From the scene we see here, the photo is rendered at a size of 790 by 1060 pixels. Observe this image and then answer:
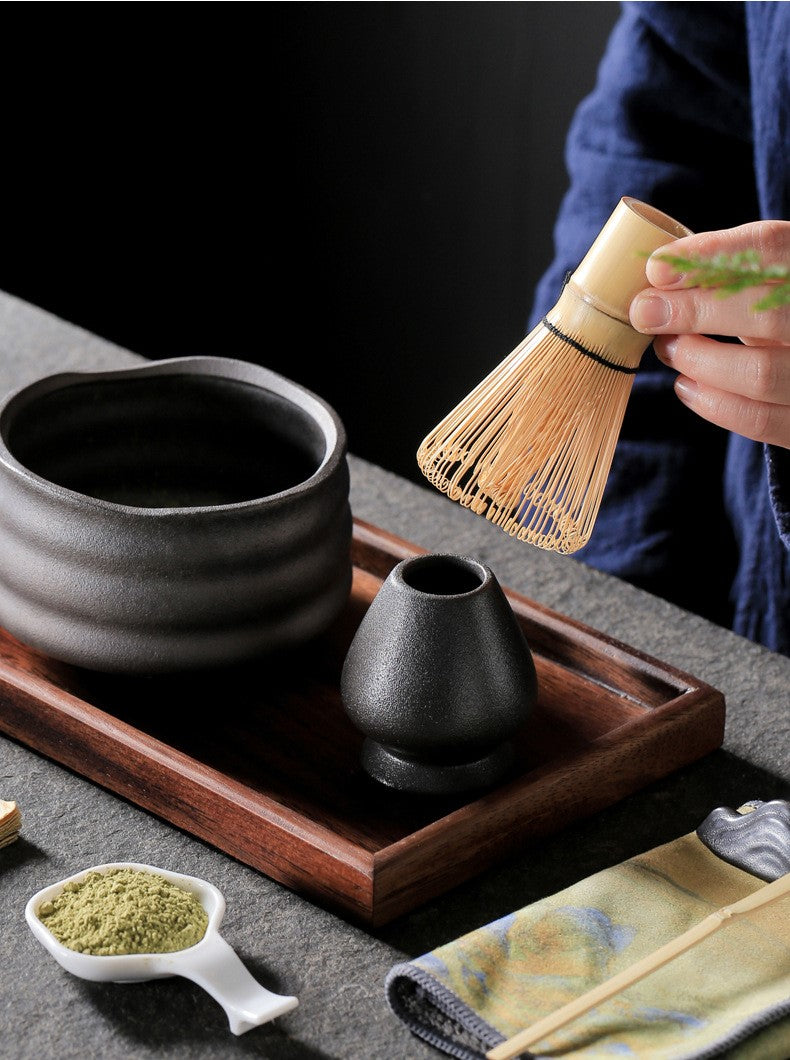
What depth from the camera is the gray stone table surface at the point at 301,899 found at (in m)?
0.57

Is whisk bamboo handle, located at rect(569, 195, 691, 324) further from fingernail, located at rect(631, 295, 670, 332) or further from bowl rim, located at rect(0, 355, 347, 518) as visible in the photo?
bowl rim, located at rect(0, 355, 347, 518)

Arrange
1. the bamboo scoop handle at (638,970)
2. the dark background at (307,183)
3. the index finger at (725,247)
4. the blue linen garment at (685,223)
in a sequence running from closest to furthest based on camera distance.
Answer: the bamboo scoop handle at (638,970), the index finger at (725,247), the blue linen garment at (685,223), the dark background at (307,183)

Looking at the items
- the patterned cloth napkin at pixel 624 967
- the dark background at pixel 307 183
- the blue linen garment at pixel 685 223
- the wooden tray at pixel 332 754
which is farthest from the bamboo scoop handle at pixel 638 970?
the dark background at pixel 307 183

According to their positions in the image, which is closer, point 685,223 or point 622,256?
point 622,256

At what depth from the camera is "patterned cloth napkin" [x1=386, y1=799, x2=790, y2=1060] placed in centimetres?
55

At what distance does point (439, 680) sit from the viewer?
657 mm

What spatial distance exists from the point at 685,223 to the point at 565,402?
0.55m

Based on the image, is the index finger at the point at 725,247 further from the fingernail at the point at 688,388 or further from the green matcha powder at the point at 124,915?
the green matcha powder at the point at 124,915

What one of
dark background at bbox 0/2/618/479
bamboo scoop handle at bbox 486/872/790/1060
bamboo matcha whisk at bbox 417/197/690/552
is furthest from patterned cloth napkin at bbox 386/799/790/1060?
dark background at bbox 0/2/618/479

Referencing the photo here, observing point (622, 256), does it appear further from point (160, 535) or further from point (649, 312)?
point (160, 535)

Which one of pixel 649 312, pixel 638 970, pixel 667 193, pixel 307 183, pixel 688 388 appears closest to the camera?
pixel 638 970

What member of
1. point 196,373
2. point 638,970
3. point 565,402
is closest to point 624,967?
point 638,970

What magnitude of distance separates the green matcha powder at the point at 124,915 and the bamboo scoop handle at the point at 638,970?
148 mm

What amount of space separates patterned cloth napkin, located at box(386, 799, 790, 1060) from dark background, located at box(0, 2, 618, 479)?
1.67 metres
